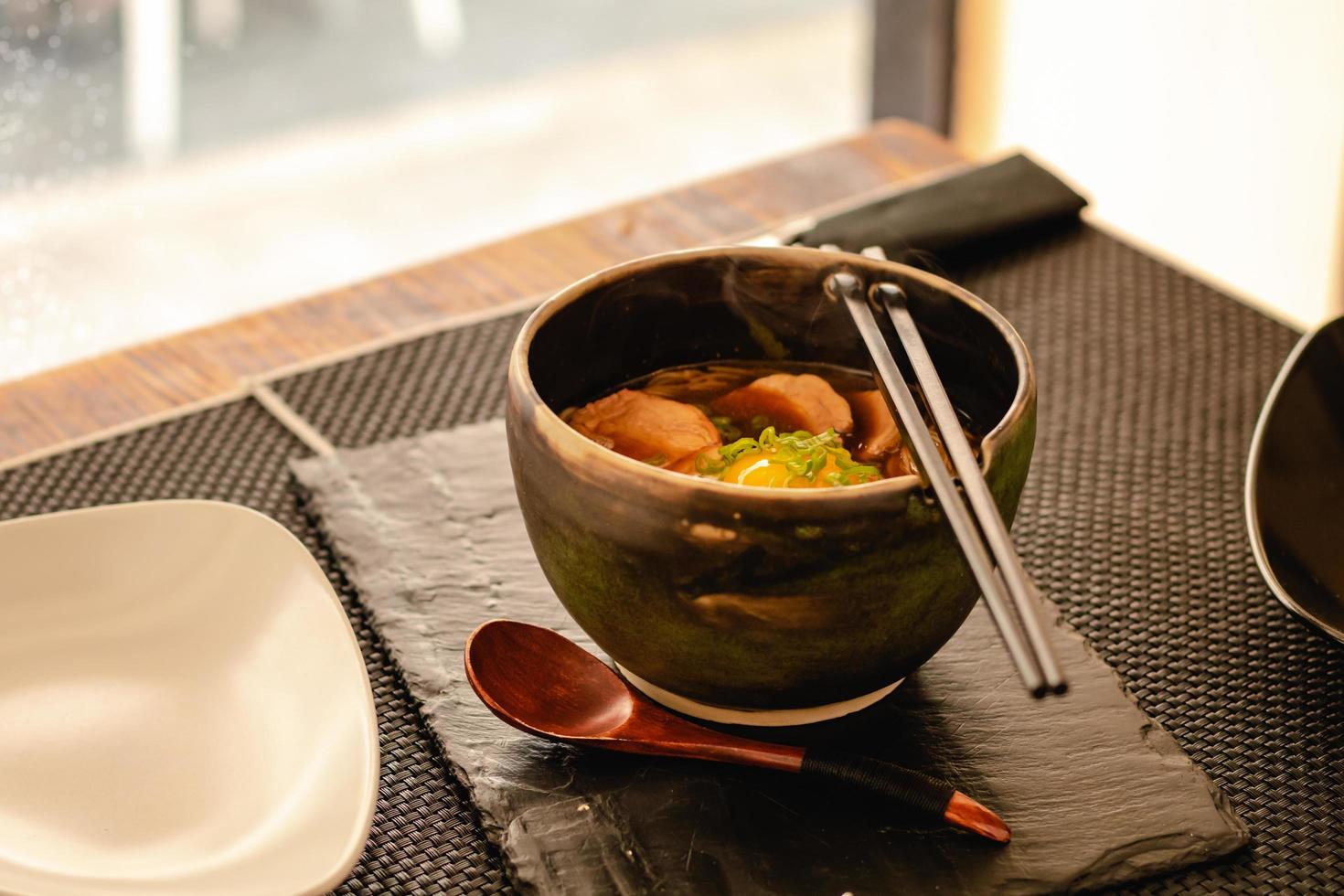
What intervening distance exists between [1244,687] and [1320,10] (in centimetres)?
186

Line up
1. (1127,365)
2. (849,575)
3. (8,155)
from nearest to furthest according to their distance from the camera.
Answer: (849,575), (1127,365), (8,155)

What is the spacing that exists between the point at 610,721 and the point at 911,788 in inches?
6.4

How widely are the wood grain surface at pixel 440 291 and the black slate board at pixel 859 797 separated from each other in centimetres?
38

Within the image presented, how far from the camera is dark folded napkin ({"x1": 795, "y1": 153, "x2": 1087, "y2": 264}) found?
1250mm

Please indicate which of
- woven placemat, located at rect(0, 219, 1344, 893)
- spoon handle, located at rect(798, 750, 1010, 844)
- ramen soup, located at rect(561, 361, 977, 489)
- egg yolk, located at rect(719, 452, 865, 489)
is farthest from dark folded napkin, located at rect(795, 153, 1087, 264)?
spoon handle, located at rect(798, 750, 1010, 844)

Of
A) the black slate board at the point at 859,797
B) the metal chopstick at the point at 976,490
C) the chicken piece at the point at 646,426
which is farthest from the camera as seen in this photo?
the chicken piece at the point at 646,426

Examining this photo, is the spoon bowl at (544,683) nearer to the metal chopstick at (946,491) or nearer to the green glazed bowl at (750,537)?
the green glazed bowl at (750,537)

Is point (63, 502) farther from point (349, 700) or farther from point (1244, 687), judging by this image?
point (1244, 687)

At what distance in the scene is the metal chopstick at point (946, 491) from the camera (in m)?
0.54

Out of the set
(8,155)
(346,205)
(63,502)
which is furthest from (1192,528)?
(346,205)

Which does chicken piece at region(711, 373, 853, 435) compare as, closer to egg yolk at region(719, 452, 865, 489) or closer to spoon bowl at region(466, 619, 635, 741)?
egg yolk at region(719, 452, 865, 489)

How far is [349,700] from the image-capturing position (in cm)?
68

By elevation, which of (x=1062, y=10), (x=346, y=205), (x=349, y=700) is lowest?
(x=346, y=205)

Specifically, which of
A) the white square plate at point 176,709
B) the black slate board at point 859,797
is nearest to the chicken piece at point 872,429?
the black slate board at point 859,797
